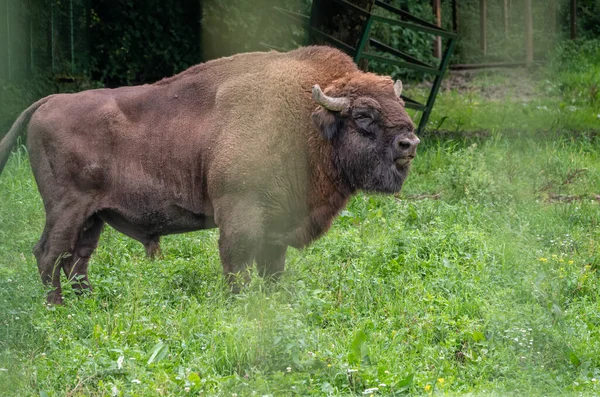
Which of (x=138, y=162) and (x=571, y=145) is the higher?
(x=138, y=162)

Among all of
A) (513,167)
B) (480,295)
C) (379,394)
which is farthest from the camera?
(513,167)

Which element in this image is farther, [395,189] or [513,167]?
[513,167]

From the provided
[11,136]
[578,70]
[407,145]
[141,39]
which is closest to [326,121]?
[407,145]

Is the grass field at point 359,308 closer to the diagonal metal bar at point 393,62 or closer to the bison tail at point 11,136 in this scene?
the bison tail at point 11,136

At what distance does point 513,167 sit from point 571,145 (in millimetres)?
1482

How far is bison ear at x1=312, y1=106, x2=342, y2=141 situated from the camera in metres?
6.29

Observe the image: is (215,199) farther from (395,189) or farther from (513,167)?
(513,167)

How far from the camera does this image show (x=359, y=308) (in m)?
5.90

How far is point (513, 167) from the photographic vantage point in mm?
8914

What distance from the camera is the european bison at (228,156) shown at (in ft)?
20.5

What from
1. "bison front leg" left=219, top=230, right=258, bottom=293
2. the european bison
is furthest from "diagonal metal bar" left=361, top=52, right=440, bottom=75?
"bison front leg" left=219, top=230, right=258, bottom=293

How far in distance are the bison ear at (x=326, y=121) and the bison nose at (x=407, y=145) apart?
1.51 ft

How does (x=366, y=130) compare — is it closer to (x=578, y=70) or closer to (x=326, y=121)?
(x=326, y=121)

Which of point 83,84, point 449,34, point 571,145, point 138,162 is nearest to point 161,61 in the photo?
point 83,84
